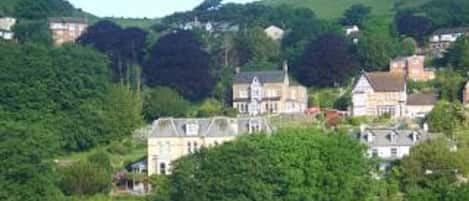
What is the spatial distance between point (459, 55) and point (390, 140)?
16.3 meters

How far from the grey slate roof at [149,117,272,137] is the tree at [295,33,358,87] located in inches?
564

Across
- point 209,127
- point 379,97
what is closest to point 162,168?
point 209,127

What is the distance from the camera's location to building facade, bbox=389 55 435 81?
2817 inches

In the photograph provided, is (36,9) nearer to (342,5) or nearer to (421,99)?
(342,5)

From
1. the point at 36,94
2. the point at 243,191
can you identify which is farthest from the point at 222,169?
the point at 36,94

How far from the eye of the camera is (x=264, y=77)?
71312mm

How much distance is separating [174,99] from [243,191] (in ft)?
62.2

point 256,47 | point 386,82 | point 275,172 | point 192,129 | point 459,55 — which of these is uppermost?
point 256,47

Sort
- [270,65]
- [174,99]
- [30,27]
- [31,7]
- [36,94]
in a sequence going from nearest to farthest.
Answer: [36,94]
[174,99]
[270,65]
[30,27]
[31,7]

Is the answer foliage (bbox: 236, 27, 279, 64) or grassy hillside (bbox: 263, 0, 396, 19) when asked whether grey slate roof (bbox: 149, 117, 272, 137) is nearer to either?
foliage (bbox: 236, 27, 279, 64)

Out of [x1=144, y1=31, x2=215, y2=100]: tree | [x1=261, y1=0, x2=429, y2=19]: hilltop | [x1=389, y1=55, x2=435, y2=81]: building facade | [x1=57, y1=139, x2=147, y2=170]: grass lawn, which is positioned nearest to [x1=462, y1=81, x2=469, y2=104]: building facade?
[x1=389, y1=55, x2=435, y2=81]: building facade

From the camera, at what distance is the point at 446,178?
51.0 meters

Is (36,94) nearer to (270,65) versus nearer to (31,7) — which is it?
(270,65)

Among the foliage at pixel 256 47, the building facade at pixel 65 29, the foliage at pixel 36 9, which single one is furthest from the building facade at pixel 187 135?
the foliage at pixel 36 9
